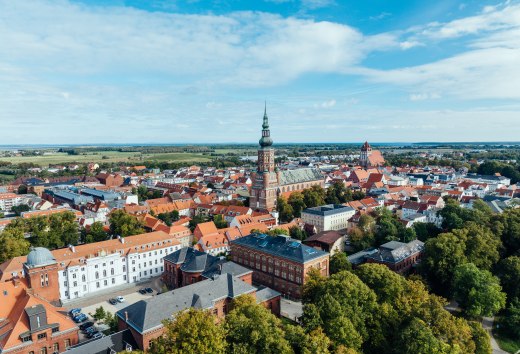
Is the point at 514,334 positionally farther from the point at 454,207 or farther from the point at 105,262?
the point at 105,262

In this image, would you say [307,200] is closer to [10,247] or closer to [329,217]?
[329,217]

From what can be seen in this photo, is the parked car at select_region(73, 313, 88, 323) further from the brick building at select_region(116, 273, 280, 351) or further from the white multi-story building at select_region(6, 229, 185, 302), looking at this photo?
the brick building at select_region(116, 273, 280, 351)

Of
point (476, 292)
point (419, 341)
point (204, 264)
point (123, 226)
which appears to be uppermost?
point (123, 226)

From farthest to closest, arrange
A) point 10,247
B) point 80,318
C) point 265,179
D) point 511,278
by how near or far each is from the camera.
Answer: point 265,179, point 10,247, point 511,278, point 80,318

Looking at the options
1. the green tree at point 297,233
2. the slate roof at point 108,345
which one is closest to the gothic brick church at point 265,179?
the green tree at point 297,233

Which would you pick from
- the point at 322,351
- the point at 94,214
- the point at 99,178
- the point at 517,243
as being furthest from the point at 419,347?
the point at 99,178

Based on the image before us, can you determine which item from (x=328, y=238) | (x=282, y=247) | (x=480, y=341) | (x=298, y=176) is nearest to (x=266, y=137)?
(x=298, y=176)

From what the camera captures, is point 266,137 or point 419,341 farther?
point 266,137
